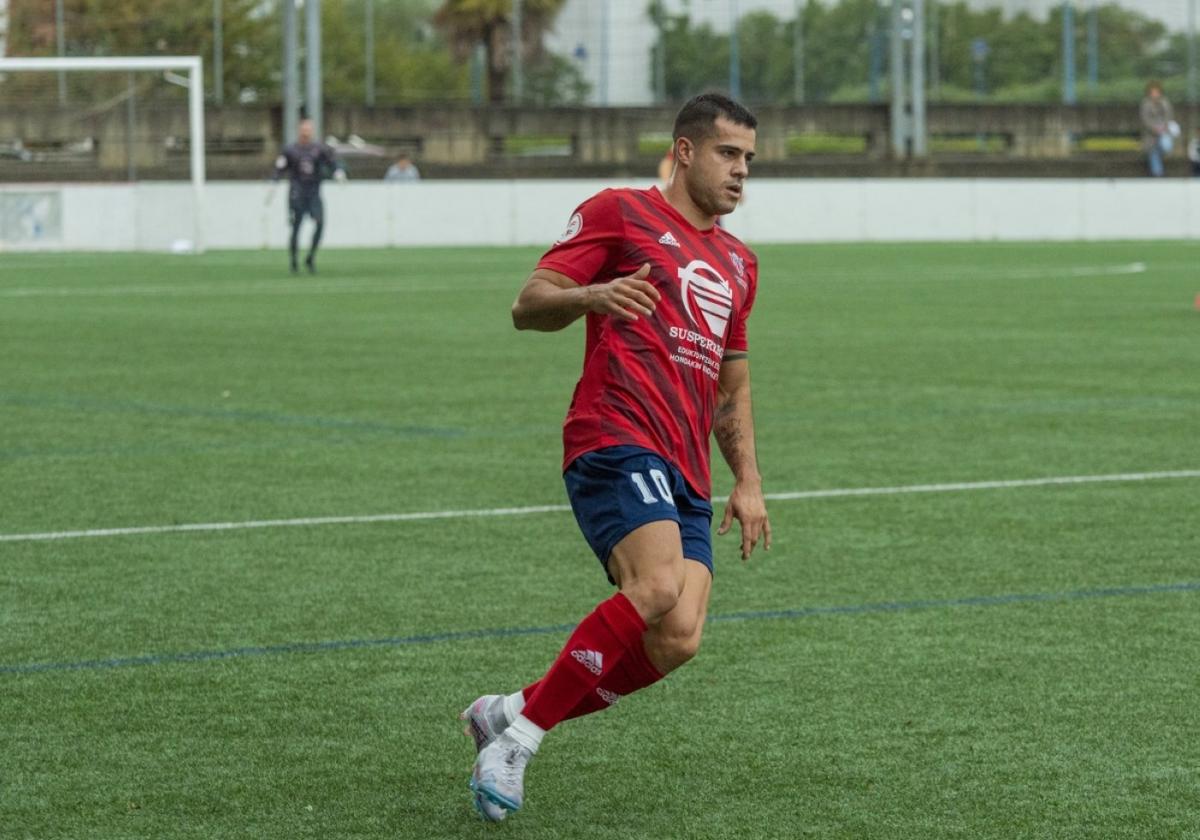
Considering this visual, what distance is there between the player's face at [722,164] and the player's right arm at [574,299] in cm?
27

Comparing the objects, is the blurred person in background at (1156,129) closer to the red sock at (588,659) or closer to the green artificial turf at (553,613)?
the green artificial turf at (553,613)

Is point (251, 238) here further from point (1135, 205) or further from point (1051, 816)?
point (1051, 816)

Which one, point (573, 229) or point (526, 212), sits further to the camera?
point (526, 212)

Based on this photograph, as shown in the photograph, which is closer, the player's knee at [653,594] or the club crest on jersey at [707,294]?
the player's knee at [653,594]

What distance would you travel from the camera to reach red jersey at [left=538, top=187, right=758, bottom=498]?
4996 mm

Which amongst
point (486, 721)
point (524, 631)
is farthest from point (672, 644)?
point (524, 631)

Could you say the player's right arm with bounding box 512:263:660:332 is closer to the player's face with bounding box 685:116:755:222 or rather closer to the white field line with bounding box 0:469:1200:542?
the player's face with bounding box 685:116:755:222

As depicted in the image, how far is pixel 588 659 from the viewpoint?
4879 millimetres

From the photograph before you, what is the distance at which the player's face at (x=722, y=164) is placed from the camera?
16.9 feet

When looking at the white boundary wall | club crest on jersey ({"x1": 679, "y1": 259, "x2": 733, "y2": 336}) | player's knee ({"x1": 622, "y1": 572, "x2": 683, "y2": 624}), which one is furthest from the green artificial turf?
the white boundary wall

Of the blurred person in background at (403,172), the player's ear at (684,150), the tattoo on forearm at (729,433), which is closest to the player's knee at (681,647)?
the tattoo on forearm at (729,433)

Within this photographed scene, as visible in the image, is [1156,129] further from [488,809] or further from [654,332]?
[488,809]

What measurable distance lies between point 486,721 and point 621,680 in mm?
333

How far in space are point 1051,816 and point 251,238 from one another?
1403 inches
